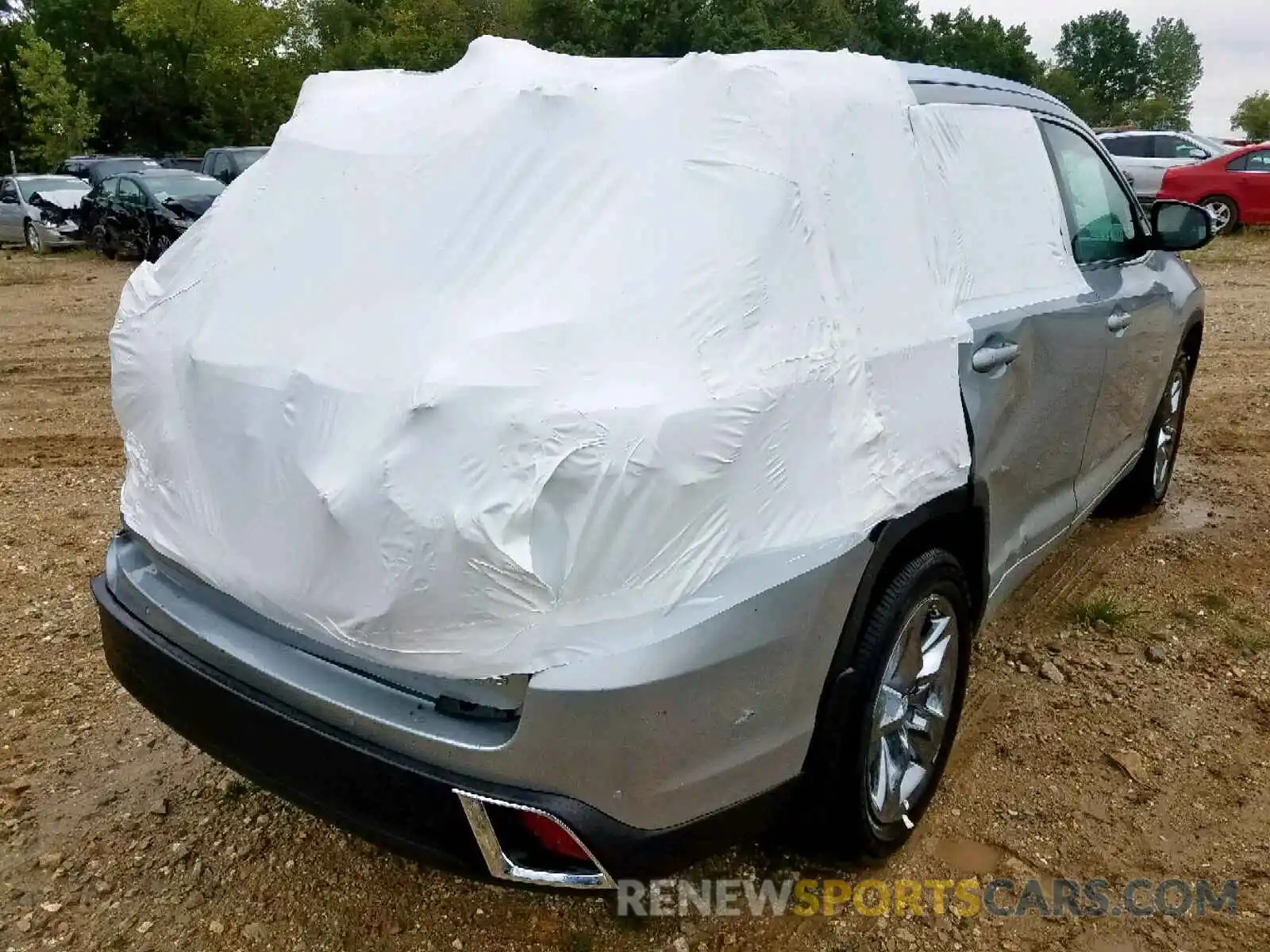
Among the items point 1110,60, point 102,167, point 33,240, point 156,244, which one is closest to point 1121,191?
point 156,244

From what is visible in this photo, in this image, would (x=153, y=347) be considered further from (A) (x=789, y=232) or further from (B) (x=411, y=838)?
(A) (x=789, y=232)

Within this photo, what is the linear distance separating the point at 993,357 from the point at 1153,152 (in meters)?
18.2

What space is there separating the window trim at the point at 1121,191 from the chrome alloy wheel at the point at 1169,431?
820mm

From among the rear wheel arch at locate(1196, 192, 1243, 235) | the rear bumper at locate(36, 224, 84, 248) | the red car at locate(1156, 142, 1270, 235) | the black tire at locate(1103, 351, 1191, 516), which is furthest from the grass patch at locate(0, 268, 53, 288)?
the rear wheel arch at locate(1196, 192, 1243, 235)

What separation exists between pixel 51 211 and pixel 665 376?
788 inches

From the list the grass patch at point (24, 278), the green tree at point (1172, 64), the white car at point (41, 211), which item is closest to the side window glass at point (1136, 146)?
the grass patch at point (24, 278)

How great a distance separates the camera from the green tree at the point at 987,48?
177 ft

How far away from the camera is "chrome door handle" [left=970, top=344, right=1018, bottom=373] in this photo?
259cm

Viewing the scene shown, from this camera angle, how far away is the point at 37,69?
119 ft

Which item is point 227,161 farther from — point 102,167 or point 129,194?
point 129,194

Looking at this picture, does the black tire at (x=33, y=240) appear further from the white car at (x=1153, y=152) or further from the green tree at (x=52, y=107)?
the green tree at (x=52, y=107)

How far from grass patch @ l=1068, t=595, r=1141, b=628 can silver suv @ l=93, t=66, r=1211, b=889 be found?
946 millimetres

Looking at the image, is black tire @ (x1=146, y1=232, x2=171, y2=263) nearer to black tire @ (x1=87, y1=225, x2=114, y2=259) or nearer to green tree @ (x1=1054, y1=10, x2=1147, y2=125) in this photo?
black tire @ (x1=87, y1=225, x2=114, y2=259)

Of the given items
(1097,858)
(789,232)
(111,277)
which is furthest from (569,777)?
(111,277)
